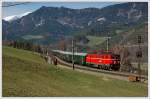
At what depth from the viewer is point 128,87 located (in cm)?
3322

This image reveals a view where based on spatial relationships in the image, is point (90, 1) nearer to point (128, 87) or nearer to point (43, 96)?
point (43, 96)

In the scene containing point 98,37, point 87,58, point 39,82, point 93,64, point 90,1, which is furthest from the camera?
point 98,37

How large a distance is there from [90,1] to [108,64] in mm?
41305

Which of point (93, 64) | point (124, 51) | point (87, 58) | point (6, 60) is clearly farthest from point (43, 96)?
point (124, 51)

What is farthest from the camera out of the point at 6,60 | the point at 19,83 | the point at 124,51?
the point at 124,51

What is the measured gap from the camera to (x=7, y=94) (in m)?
21.5

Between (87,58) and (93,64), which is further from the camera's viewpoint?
(87,58)

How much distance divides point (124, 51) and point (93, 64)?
2533 cm

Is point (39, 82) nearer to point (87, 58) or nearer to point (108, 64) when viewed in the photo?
point (108, 64)

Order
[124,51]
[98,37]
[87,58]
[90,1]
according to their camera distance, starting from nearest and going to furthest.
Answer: [90,1], [87,58], [124,51], [98,37]

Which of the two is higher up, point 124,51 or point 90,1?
point 90,1

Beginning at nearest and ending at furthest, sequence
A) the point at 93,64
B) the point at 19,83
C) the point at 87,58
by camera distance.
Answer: the point at 19,83, the point at 93,64, the point at 87,58

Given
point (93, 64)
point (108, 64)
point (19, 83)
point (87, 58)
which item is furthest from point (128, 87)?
point (87, 58)

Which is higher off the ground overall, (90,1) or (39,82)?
(90,1)
